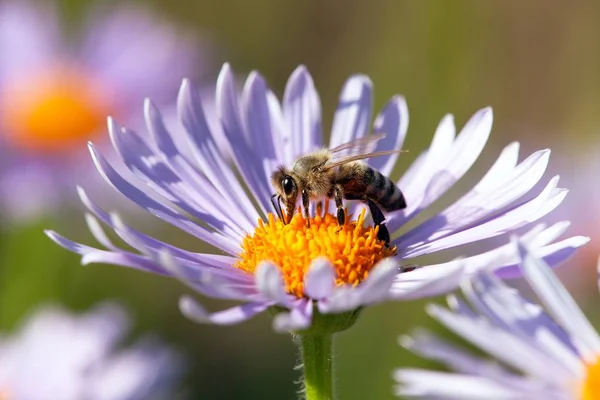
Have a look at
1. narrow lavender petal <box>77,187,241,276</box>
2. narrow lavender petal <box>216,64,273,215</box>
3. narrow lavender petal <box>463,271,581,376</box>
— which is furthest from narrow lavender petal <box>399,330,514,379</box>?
narrow lavender petal <box>216,64,273,215</box>

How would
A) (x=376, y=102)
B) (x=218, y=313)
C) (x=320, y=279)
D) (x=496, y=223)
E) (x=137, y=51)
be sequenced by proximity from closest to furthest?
(x=320, y=279) < (x=218, y=313) < (x=496, y=223) < (x=376, y=102) < (x=137, y=51)

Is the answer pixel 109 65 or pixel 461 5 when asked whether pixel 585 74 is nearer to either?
pixel 461 5

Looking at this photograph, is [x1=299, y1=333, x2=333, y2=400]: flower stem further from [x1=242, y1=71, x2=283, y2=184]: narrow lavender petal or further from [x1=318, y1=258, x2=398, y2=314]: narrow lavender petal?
[x1=242, y1=71, x2=283, y2=184]: narrow lavender petal

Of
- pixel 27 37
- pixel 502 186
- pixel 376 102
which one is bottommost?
pixel 502 186

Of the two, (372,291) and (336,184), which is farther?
(336,184)

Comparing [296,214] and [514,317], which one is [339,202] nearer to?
[296,214]

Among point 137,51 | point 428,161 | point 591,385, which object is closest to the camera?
point 591,385

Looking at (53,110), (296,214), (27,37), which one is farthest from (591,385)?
(27,37)
